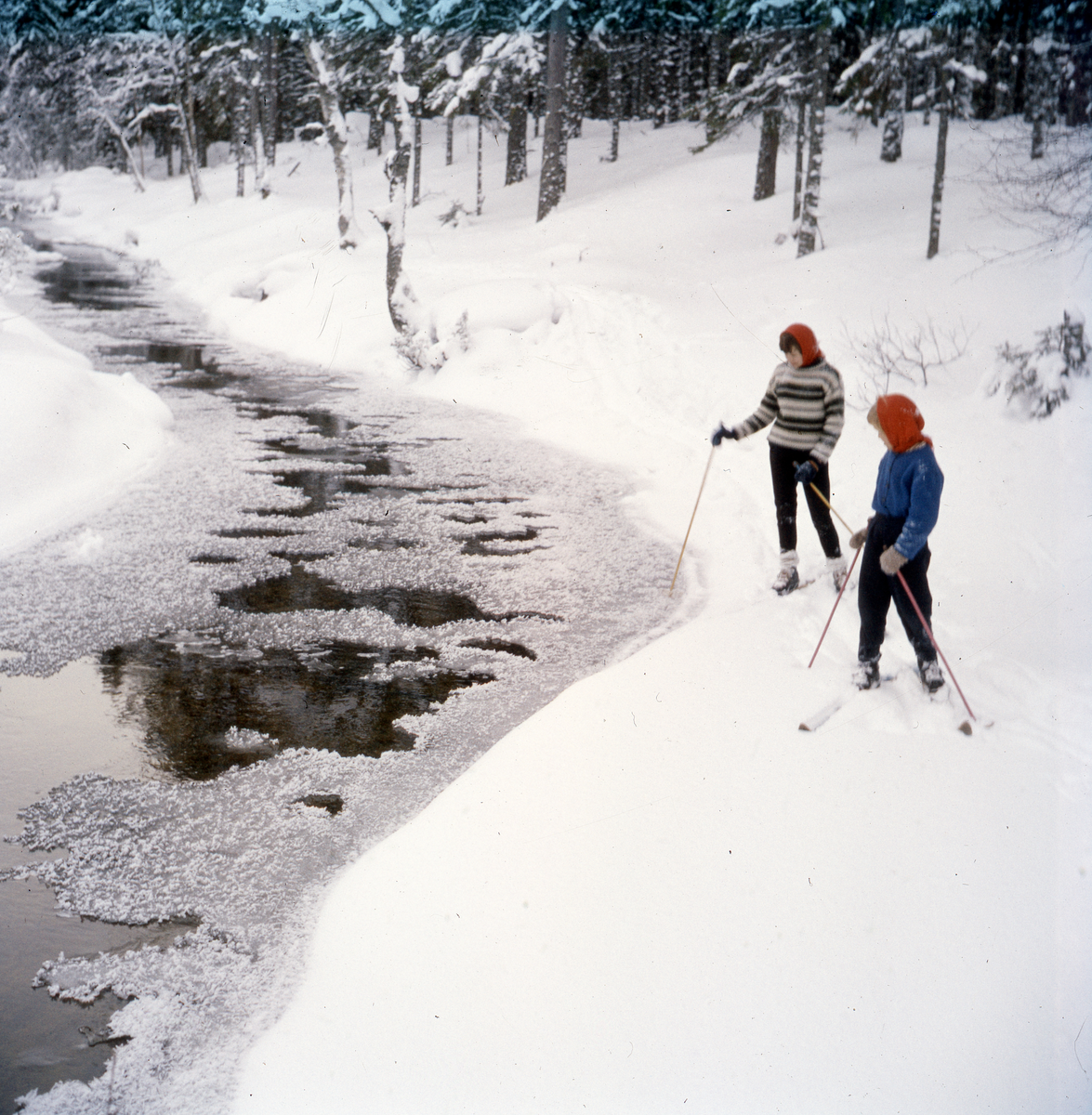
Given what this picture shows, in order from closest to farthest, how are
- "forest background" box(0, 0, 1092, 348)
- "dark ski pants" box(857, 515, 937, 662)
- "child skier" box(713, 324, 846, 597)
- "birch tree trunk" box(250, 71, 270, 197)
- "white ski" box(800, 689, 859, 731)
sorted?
1. "white ski" box(800, 689, 859, 731)
2. "dark ski pants" box(857, 515, 937, 662)
3. "child skier" box(713, 324, 846, 597)
4. "forest background" box(0, 0, 1092, 348)
5. "birch tree trunk" box(250, 71, 270, 197)

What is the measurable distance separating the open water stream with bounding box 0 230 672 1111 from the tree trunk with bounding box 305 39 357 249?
31.4 feet

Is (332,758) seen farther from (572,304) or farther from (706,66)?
(706,66)

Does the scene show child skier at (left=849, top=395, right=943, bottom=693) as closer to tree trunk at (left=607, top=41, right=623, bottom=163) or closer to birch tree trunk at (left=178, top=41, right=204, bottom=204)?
tree trunk at (left=607, top=41, right=623, bottom=163)

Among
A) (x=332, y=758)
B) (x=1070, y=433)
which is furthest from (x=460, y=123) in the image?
(x=332, y=758)

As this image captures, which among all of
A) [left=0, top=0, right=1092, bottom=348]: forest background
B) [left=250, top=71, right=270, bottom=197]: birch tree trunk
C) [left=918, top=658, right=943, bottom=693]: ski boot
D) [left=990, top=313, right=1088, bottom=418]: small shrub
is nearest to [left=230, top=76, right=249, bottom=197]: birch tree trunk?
[left=0, top=0, right=1092, bottom=348]: forest background

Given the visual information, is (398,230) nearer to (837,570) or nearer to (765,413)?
(765,413)

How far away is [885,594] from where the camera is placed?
5.14 metres

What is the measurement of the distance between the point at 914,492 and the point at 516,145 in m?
31.9

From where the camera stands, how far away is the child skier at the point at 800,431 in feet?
20.8

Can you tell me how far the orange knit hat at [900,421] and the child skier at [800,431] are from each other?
1.53 metres

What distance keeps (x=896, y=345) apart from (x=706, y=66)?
116ft

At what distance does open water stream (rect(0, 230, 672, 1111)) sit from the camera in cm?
353

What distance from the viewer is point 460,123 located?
159 ft

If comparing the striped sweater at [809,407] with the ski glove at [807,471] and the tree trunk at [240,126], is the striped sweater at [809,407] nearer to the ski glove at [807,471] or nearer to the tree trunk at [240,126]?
the ski glove at [807,471]
